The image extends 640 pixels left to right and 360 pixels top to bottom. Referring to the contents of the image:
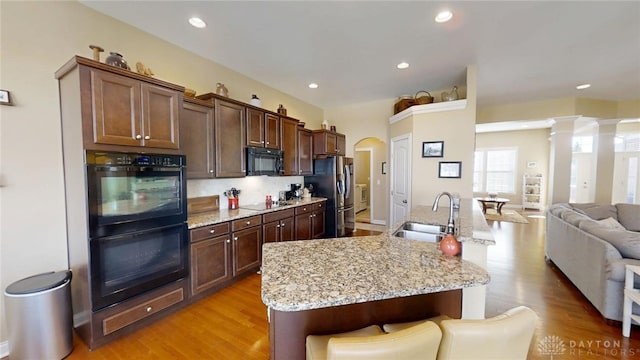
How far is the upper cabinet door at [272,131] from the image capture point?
3834 mm

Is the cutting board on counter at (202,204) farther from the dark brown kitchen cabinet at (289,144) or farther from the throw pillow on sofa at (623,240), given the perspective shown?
the throw pillow on sofa at (623,240)

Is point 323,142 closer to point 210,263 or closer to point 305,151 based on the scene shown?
point 305,151

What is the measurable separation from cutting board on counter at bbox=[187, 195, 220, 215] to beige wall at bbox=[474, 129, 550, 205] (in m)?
10.5

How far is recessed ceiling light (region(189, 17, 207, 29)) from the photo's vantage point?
258cm

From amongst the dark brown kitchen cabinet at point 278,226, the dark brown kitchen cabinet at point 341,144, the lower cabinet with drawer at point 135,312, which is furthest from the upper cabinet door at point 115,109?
the dark brown kitchen cabinet at point 341,144

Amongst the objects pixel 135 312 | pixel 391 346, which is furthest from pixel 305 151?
pixel 391 346

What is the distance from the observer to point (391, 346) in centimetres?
83

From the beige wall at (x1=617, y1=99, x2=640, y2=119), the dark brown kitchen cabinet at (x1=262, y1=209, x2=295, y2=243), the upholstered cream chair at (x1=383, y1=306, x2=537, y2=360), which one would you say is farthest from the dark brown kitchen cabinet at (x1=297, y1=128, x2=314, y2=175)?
the beige wall at (x1=617, y1=99, x2=640, y2=119)

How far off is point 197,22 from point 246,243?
8.55 feet

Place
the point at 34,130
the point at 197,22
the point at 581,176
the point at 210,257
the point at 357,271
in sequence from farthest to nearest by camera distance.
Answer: the point at 581,176
the point at 210,257
the point at 197,22
the point at 34,130
the point at 357,271

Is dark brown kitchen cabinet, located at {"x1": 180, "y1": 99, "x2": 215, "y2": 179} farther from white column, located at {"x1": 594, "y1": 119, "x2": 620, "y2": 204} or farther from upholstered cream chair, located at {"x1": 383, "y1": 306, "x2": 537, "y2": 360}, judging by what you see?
white column, located at {"x1": 594, "y1": 119, "x2": 620, "y2": 204}

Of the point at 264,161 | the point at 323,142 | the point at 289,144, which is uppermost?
the point at 323,142

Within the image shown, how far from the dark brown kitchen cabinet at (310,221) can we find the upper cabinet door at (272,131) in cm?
115

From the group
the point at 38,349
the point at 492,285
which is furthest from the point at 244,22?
the point at 492,285
